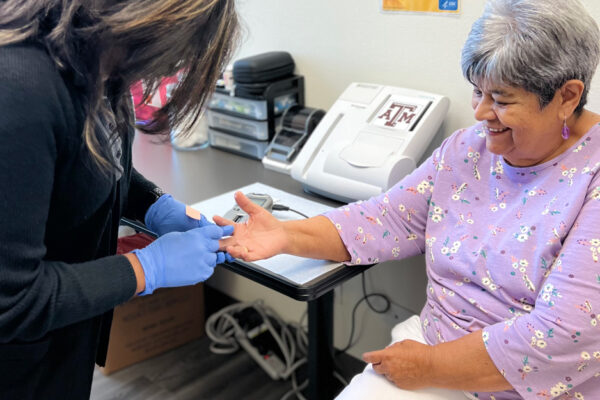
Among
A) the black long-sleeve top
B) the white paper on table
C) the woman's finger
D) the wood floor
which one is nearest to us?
the black long-sleeve top

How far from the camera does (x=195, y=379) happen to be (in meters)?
2.29

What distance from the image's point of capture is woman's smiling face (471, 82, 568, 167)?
1119 mm

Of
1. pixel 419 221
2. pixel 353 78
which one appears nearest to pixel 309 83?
pixel 353 78

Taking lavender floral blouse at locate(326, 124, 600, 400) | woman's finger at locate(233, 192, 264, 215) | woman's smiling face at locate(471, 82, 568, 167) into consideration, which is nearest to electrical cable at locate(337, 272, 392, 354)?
lavender floral blouse at locate(326, 124, 600, 400)

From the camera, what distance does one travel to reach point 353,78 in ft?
6.40

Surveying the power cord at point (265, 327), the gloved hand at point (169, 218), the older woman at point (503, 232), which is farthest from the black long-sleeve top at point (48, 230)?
the power cord at point (265, 327)

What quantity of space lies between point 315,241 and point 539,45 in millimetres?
627

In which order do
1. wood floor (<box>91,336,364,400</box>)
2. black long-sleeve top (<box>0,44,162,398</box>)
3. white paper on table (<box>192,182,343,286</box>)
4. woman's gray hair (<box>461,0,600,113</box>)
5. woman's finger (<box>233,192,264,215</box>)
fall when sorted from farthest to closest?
wood floor (<box>91,336,364,400</box>), woman's finger (<box>233,192,264,215</box>), white paper on table (<box>192,182,343,286</box>), woman's gray hair (<box>461,0,600,113</box>), black long-sleeve top (<box>0,44,162,398</box>)

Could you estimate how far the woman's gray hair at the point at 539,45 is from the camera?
1051 mm

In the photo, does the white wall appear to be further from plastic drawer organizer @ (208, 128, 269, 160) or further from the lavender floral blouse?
the lavender floral blouse

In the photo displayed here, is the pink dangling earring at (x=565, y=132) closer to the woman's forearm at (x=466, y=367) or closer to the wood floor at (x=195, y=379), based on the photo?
the woman's forearm at (x=466, y=367)

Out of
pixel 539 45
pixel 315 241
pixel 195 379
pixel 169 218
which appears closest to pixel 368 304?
pixel 195 379

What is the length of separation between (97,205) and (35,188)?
170mm

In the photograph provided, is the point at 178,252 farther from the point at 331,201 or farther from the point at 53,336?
the point at 331,201
